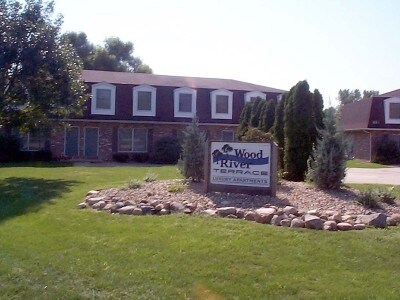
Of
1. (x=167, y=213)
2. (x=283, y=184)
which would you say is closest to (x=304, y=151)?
(x=283, y=184)

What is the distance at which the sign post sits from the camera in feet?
38.6

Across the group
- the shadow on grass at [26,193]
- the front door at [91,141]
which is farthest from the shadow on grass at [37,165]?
the shadow on grass at [26,193]

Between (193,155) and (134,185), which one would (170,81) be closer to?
(193,155)

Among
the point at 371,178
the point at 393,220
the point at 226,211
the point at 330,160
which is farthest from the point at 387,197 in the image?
the point at 371,178

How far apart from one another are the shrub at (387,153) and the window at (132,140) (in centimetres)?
1449

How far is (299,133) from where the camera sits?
1542 cm

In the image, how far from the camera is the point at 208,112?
35.5 m

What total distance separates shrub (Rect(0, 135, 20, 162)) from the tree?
1004cm

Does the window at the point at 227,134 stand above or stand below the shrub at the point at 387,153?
above

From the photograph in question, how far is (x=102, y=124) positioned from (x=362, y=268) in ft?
91.3

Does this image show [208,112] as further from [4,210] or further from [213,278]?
[213,278]

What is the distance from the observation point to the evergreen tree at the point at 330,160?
12312 mm

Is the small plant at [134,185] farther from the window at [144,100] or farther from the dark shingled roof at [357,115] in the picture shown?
the dark shingled roof at [357,115]

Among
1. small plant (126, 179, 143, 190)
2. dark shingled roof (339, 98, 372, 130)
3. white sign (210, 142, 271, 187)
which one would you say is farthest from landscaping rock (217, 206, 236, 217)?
dark shingled roof (339, 98, 372, 130)
